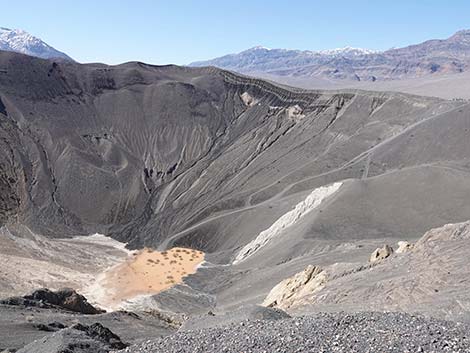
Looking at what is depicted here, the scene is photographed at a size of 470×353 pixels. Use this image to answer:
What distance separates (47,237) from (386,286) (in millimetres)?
40729

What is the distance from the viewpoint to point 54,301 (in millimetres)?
26484

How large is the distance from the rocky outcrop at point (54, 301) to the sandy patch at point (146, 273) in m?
9.33

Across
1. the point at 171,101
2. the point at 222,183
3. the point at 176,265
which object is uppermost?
the point at 171,101

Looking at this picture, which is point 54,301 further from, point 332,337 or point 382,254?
point 332,337

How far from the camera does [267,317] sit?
1523 cm

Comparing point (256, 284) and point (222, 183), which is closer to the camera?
point (256, 284)

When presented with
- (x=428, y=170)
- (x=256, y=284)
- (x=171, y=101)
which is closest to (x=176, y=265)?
(x=256, y=284)

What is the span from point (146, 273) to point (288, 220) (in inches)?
488

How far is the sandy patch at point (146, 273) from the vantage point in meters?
39.8

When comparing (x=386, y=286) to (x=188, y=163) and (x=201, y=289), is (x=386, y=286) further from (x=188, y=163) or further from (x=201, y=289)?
→ (x=188, y=163)

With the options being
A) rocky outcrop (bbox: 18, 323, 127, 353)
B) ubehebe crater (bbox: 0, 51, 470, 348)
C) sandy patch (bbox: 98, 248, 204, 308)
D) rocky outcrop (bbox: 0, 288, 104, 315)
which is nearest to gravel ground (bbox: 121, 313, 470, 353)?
rocky outcrop (bbox: 18, 323, 127, 353)

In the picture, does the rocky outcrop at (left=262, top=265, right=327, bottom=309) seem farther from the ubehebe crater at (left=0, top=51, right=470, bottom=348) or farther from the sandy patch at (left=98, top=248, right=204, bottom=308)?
the sandy patch at (left=98, top=248, right=204, bottom=308)

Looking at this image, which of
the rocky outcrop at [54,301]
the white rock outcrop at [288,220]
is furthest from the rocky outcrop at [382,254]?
the white rock outcrop at [288,220]

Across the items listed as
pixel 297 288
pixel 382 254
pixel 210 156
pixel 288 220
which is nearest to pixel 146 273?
pixel 288 220
